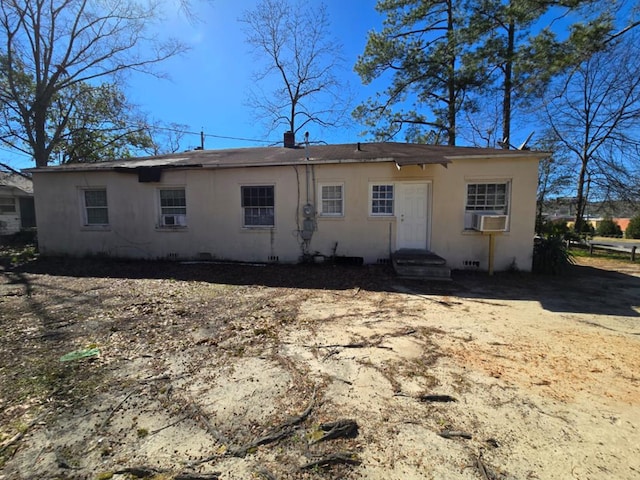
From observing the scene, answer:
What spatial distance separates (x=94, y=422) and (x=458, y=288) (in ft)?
21.4

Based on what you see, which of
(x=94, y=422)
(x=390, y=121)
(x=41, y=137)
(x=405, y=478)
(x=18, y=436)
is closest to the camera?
(x=405, y=478)

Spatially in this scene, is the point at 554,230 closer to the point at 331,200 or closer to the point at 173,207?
the point at 331,200

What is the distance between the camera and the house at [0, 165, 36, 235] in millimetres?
17156

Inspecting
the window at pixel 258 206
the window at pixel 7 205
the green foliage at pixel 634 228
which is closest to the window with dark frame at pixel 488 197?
the window at pixel 258 206

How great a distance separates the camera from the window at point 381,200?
Answer: 330 inches

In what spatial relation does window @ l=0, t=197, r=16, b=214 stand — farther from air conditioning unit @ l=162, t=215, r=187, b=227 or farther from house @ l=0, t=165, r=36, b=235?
air conditioning unit @ l=162, t=215, r=187, b=227

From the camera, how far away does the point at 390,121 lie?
17.5 m

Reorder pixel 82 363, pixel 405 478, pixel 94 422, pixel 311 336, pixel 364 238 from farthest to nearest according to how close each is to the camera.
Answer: pixel 364 238, pixel 311 336, pixel 82 363, pixel 94 422, pixel 405 478

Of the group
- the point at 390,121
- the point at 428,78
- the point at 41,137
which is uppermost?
the point at 428,78

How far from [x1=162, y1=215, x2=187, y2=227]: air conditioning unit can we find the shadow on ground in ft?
4.32

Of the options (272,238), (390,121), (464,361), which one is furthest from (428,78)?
(464,361)

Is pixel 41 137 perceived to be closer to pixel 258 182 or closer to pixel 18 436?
pixel 258 182

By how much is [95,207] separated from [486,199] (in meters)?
12.8

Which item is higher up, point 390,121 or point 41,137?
point 390,121
